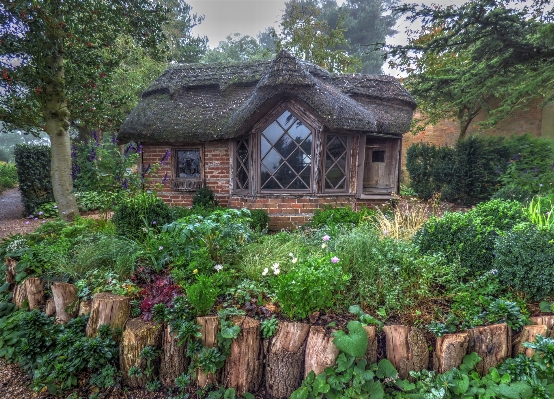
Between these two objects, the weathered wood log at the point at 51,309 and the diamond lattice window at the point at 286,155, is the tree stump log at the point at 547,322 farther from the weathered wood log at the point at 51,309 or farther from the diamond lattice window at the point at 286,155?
the diamond lattice window at the point at 286,155

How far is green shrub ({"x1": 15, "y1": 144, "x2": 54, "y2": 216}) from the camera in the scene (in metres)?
8.30

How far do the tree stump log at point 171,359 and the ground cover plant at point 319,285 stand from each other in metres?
0.07

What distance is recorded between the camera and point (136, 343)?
94.9 inches

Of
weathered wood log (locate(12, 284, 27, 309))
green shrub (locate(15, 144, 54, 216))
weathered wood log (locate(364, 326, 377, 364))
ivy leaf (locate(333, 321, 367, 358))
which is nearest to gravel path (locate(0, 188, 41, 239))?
green shrub (locate(15, 144, 54, 216))

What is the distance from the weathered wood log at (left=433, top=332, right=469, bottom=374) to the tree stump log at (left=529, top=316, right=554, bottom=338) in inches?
23.7

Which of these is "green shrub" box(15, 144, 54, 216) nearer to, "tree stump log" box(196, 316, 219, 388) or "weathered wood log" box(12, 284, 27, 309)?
"weathered wood log" box(12, 284, 27, 309)

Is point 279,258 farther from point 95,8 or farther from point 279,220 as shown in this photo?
point 95,8

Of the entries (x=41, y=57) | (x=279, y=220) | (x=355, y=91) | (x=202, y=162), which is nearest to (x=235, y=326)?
→ (x=279, y=220)

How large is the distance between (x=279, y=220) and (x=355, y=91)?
13.0 feet

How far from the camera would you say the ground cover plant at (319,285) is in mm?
2174

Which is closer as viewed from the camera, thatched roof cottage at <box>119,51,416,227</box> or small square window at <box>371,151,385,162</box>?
thatched roof cottage at <box>119,51,416,227</box>

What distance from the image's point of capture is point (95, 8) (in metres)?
4.56

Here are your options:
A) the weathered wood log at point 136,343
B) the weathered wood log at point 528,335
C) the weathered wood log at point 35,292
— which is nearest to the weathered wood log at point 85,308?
the weathered wood log at point 136,343

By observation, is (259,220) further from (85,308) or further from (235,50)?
(235,50)
